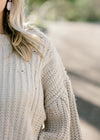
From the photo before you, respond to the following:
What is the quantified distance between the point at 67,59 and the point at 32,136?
8.69 meters

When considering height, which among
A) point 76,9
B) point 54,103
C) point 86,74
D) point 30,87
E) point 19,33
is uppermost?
point 19,33

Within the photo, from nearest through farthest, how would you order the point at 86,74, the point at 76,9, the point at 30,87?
the point at 30,87 → the point at 86,74 → the point at 76,9

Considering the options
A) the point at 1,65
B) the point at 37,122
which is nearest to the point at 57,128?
the point at 37,122

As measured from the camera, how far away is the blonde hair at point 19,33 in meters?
2.42

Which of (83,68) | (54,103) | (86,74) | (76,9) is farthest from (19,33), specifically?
(76,9)

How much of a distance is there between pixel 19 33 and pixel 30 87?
0.36 meters

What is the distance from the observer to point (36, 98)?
234 centimetres

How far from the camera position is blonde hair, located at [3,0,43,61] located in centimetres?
242

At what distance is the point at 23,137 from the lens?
2342 millimetres

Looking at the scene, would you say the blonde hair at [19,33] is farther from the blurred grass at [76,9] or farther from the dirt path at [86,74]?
the blurred grass at [76,9]

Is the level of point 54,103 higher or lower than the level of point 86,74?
higher

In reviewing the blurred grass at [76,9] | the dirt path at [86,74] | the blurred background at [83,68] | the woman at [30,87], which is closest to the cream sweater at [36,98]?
the woman at [30,87]

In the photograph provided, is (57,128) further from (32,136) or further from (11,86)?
(11,86)

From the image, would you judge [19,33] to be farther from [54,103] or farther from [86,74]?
[86,74]
